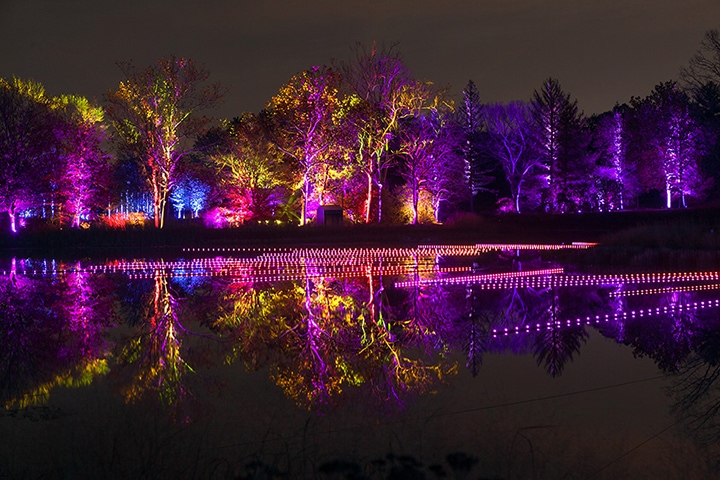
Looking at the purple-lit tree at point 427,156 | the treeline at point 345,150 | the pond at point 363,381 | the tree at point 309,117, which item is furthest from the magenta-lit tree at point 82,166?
the pond at point 363,381

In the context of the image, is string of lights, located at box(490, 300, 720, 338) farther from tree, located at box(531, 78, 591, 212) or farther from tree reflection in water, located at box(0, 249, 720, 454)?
tree, located at box(531, 78, 591, 212)

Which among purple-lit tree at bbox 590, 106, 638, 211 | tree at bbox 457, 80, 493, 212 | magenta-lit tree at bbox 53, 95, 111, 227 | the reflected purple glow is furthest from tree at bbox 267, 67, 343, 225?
purple-lit tree at bbox 590, 106, 638, 211

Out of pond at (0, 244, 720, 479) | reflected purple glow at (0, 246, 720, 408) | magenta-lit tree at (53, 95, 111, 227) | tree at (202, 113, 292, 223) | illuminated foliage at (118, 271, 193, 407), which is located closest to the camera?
pond at (0, 244, 720, 479)

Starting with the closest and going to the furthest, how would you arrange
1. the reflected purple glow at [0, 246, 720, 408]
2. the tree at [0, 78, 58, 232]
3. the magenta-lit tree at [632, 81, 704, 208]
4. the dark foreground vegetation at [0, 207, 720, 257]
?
the reflected purple glow at [0, 246, 720, 408] < the dark foreground vegetation at [0, 207, 720, 257] < the tree at [0, 78, 58, 232] < the magenta-lit tree at [632, 81, 704, 208]

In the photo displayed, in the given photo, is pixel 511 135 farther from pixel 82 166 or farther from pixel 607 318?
pixel 607 318

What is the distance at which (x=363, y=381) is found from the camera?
8.79 meters

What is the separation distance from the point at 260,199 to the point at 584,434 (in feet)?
157

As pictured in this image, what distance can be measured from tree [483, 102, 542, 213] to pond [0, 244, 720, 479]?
5548 centimetres

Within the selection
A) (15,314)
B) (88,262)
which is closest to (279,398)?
(15,314)

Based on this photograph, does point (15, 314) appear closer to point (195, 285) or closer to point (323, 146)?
point (195, 285)

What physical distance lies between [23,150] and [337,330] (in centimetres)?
3876

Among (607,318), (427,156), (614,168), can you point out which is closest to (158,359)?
(607,318)

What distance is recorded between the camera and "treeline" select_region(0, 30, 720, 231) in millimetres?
47125

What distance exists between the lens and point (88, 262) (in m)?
28.1
